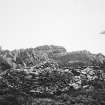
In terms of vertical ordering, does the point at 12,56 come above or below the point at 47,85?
above

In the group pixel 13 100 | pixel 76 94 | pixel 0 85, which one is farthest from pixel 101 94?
pixel 0 85

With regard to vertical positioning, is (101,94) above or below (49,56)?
below

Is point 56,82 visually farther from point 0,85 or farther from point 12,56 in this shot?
point 12,56

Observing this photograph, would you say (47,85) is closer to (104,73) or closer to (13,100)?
(13,100)

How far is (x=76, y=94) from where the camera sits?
653 inches

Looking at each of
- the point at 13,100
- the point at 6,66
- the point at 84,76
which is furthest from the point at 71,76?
the point at 6,66

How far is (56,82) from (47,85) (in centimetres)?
84

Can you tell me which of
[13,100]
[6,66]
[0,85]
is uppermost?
[6,66]

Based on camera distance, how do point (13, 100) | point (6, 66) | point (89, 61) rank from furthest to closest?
point (89, 61)
point (6, 66)
point (13, 100)

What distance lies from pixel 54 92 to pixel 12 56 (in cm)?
940

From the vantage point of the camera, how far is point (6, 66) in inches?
871

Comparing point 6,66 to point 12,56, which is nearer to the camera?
point 6,66

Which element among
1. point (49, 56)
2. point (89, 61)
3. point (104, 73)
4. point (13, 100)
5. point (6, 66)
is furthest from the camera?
point (49, 56)

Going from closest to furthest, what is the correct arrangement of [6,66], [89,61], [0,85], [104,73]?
1. [0,85]
2. [104,73]
3. [6,66]
4. [89,61]
